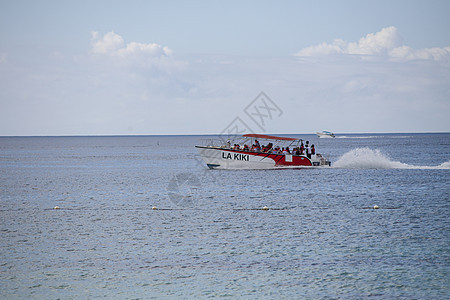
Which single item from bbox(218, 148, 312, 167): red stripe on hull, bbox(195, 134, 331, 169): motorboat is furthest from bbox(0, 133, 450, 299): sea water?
bbox(218, 148, 312, 167): red stripe on hull

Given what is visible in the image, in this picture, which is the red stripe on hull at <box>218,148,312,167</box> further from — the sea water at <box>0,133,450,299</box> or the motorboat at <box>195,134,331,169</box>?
the sea water at <box>0,133,450,299</box>

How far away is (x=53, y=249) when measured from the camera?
23.4 meters

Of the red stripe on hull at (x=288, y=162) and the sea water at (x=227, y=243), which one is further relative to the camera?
the red stripe on hull at (x=288, y=162)

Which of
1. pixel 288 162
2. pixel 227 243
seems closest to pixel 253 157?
pixel 288 162

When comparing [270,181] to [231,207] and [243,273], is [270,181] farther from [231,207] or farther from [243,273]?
[243,273]

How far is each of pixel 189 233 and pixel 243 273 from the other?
7.93 meters

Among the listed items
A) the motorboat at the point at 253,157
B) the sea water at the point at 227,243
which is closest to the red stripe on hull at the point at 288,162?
the motorboat at the point at 253,157

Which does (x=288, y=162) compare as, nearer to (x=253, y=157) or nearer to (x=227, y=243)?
(x=253, y=157)

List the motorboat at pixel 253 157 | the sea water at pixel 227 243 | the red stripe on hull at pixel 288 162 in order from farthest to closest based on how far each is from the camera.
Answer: the red stripe on hull at pixel 288 162 < the motorboat at pixel 253 157 < the sea water at pixel 227 243

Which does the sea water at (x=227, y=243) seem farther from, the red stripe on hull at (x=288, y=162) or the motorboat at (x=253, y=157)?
the red stripe on hull at (x=288, y=162)

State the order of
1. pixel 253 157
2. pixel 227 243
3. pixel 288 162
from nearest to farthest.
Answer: pixel 227 243, pixel 253 157, pixel 288 162

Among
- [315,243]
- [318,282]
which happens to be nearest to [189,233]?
[315,243]

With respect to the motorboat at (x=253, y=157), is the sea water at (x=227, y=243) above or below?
below

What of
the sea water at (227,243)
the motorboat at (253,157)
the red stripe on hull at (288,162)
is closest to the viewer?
the sea water at (227,243)
